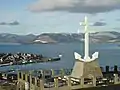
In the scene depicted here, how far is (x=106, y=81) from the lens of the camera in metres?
5.46

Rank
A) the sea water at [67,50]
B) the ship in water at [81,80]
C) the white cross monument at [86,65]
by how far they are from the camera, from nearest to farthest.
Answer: the ship in water at [81,80] → the white cross monument at [86,65] → the sea water at [67,50]

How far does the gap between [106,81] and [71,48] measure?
1670mm

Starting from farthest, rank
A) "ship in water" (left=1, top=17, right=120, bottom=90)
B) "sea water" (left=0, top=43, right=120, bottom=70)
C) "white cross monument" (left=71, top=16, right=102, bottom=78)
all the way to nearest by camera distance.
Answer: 1. "sea water" (left=0, top=43, right=120, bottom=70)
2. "white cross monument" (left=71, top=16, right=102, bottom=78)
3. "ship in water" (left=1, top=17, right=120, bottom=90)

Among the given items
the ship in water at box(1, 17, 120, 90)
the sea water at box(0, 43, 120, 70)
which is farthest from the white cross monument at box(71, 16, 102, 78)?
the sea water at box(0, 43, 120, 70)

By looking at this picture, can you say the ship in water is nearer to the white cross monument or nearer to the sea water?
the white cross monument

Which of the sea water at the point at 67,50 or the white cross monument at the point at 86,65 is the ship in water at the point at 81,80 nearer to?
the white cross monument at the point at 86,65

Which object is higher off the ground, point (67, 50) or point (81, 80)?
point (67, 50)

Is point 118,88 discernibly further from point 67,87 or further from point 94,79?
point 67,87

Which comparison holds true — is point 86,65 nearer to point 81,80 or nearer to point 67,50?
point 81,80

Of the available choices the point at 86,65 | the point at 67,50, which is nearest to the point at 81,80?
the point at 86,65

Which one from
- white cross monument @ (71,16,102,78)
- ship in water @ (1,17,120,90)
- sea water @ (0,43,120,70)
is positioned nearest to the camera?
ship in water @ (1,17,120,90)

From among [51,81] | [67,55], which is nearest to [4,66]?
[67,55]

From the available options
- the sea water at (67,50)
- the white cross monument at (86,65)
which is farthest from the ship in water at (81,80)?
the sea water at (67,50)

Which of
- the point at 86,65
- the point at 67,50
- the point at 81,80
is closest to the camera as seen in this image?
the point at 81,80
